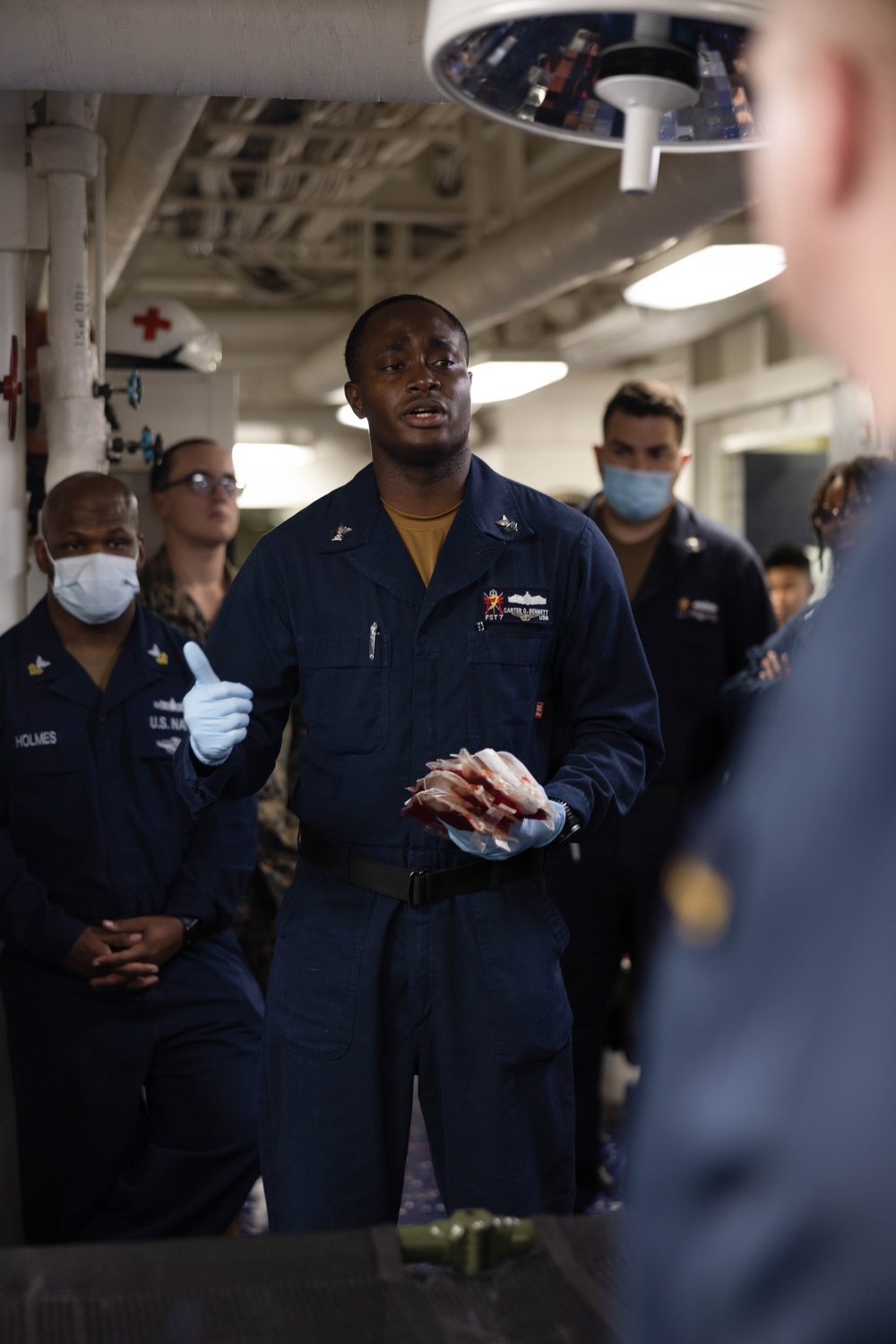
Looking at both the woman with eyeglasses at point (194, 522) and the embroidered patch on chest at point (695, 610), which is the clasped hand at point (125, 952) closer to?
the woman with eyeglasses at point (194, 522)

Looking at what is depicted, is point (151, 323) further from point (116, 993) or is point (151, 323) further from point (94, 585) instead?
point (116, 993)

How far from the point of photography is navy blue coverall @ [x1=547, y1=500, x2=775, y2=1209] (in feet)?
9.92

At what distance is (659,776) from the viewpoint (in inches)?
122

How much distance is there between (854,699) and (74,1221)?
2.58 m

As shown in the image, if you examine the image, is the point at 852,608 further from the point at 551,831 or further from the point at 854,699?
the point at 551,831

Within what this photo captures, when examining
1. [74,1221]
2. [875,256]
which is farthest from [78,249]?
[875,256]

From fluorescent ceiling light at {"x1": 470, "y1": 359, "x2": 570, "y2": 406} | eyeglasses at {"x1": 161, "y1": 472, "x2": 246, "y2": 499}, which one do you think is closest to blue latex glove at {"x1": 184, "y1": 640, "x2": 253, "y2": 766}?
eyeglasses at {"x1": 161, "y1": 472, "x2": 246, "y2": 499}

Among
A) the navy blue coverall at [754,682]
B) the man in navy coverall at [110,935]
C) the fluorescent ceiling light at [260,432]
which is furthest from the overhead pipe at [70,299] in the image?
the fluorescent ceiling light at [260,432]

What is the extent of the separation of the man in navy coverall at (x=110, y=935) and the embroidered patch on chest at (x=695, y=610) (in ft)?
3.83

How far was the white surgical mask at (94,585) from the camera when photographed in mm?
2799

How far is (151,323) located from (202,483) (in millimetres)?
965

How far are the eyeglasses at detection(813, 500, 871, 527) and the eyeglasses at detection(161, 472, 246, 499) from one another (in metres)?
1.69

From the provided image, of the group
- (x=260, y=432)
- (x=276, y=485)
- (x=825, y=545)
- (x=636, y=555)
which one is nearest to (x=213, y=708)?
(x=636, y=555)

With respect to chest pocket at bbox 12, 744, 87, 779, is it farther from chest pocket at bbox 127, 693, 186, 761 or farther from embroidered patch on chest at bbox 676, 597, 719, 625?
embroidered patch on chest at bbox 676, 597, 719, 625
